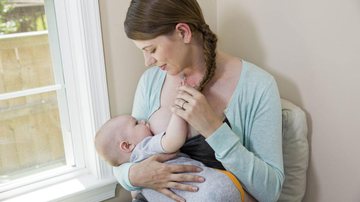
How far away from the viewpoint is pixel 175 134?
1249mm

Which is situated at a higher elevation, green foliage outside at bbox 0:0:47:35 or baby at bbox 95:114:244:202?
green foliage outside at bbox 0:0:47:35

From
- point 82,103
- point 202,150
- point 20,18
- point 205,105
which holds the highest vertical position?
point 20,18

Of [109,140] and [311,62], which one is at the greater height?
[311,62]

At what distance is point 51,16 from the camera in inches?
60.6

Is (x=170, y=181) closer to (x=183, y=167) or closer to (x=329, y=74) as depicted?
(x=183, y=167)

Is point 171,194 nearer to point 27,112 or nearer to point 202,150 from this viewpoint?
point 202,150

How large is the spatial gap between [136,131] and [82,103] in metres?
0.36

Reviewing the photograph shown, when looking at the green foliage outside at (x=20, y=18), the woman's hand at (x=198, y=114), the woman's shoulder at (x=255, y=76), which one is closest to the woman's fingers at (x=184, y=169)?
the woman's hand at (x=198, y=114)

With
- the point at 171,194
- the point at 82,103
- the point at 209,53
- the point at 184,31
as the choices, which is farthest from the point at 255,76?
the point at 82,103

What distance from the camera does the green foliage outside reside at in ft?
4.74

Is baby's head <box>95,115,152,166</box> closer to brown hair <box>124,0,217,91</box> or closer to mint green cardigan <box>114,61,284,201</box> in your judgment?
mint green cardigan <box>114,61,284,201</box>

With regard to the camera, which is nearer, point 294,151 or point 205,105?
point 205,105

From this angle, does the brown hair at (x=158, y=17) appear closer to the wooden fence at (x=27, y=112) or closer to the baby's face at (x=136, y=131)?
the baby's face at (x=136, y=131)

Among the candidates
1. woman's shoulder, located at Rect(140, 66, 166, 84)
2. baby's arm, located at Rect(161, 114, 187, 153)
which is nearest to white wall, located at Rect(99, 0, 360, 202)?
woman's shoulder, located at Rect(140, 66, 166, 84)
